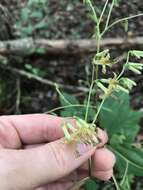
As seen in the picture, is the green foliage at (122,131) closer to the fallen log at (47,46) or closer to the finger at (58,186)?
the finger at (58,186)

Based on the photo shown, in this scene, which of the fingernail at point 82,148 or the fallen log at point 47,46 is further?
the fallen log at point 47,46

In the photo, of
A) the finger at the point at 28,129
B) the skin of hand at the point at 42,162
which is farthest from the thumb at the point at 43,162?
the finger at the point at 28,129

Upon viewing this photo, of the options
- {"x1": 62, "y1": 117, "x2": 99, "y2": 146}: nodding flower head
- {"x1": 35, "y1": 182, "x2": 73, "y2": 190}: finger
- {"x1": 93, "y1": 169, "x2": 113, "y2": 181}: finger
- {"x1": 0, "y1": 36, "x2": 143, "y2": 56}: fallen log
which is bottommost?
{"x1": 35, "y1": 182, "x2": 73, "y2": 190}: finger

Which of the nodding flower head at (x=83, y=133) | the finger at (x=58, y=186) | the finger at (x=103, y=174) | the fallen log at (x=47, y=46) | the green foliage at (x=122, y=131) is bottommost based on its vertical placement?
the finger at (x=58, y=186)

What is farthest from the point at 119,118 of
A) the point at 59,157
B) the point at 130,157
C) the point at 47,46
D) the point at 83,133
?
the point at 47,46

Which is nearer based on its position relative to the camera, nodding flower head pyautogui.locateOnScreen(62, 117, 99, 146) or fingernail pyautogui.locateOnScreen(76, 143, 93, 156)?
nodding flower head pyautogui.locateOnScreen(62, 117, 99, 146)

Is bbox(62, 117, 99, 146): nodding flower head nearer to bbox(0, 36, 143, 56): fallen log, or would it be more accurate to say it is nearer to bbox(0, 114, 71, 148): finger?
bbox(0, 114, 71, 148): finger

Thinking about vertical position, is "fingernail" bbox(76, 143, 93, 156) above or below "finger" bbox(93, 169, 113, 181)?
above

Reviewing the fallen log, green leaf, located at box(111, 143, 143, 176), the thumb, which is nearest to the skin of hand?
the thumb
